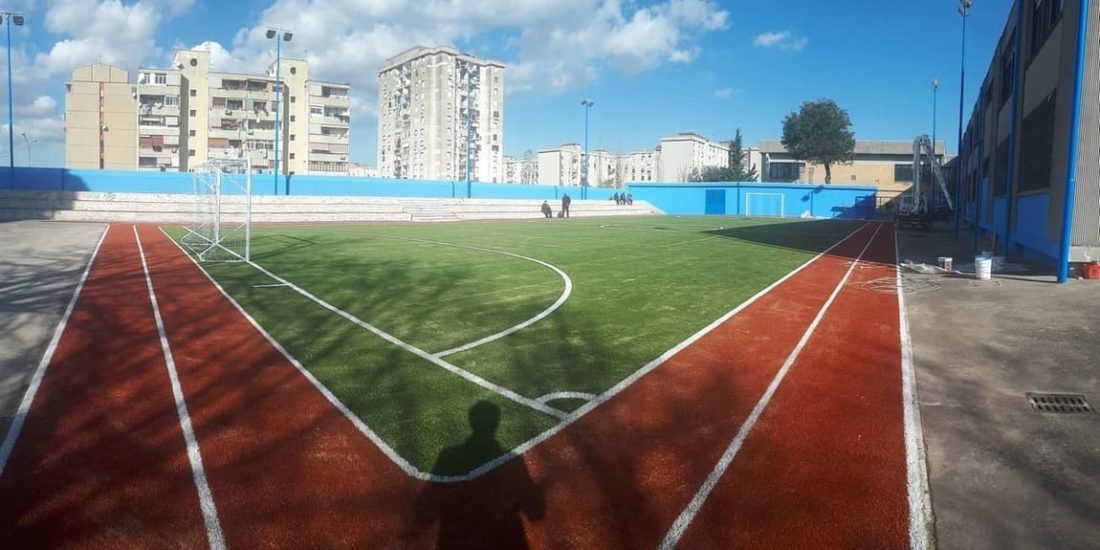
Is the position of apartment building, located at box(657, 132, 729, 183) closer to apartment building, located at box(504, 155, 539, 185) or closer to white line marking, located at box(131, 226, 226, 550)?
apartment building, located at box(504, 155, 539, 185)

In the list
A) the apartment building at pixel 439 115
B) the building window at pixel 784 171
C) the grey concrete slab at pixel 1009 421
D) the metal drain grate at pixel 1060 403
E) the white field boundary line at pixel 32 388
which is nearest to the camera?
the grey concrete slab at pixel 1009 421

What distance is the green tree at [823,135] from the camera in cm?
8225

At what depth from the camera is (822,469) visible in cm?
524

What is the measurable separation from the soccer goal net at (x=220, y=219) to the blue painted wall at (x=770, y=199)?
157 ft

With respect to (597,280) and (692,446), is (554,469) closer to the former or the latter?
(692,446)

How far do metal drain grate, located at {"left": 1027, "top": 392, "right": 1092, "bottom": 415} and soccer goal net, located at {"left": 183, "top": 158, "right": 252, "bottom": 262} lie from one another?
17.1 m

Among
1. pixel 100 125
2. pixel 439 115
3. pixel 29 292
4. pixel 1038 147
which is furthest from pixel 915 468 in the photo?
pixel 439 115

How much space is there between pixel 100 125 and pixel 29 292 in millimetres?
81262

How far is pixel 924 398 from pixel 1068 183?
9864 mm

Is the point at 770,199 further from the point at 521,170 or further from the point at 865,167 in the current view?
the point at 521,170

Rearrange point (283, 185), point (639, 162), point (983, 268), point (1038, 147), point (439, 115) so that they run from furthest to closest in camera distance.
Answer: point (639, 162)
point (439, 115)
point (283, 185)
point (1038, 147)
point (983, 268)

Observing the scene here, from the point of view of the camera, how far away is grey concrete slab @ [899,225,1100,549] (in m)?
4.43

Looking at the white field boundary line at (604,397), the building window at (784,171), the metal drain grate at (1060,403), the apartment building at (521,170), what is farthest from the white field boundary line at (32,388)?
the apartment building at (521,170)

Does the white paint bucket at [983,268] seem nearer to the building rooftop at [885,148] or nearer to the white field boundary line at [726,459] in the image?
the white field boundary line at [726,459]
